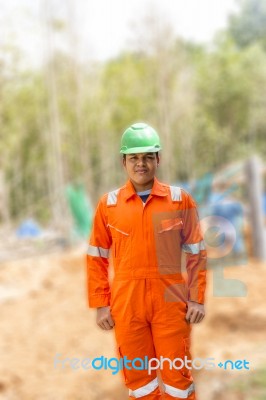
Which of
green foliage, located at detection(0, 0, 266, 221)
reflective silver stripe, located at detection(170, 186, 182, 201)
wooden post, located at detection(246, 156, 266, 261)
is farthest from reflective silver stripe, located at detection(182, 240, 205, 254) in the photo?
green foliage, located at detection(0, 0, 266, 221)

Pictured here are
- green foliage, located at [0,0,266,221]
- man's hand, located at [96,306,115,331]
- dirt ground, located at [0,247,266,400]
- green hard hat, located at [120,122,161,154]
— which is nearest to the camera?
green hard hat, located at [120,122,161,154]

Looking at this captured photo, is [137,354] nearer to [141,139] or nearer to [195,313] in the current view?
[195,313]

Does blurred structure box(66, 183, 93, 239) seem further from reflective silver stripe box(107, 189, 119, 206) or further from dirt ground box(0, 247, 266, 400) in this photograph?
reflective silver stripe box(107, 189, 119, 206)

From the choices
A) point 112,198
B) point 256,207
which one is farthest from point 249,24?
point 112,198

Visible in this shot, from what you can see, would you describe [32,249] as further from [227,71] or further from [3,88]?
[227,71]

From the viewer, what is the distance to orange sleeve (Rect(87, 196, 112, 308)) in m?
1.46

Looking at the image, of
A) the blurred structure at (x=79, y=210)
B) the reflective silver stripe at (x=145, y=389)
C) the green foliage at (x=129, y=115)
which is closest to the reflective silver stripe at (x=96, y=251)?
the reflective silver stripe at (x=145, y=389)

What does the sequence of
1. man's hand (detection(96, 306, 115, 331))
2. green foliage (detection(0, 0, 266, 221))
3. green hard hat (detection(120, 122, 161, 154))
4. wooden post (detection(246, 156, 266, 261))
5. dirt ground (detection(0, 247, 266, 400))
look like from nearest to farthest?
green hard hat (detection(120, 122, 161, 154)) → man's hand (detection(96, 306, 115, 331)) → dirt ground (detection(0, 247, 266, 400)) → wooden post (detection(246, 156, 266, 261)) → green foliage (detection(0, 0, 266, 221))

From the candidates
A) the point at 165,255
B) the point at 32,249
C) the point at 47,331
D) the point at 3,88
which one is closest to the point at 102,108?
the point at 3,88

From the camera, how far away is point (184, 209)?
4.68 ft

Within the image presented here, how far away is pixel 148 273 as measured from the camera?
4.72 ft

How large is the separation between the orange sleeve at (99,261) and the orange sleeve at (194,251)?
0.19 metres

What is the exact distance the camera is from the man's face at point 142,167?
139 centimetres

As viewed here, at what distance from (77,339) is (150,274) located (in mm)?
3608
